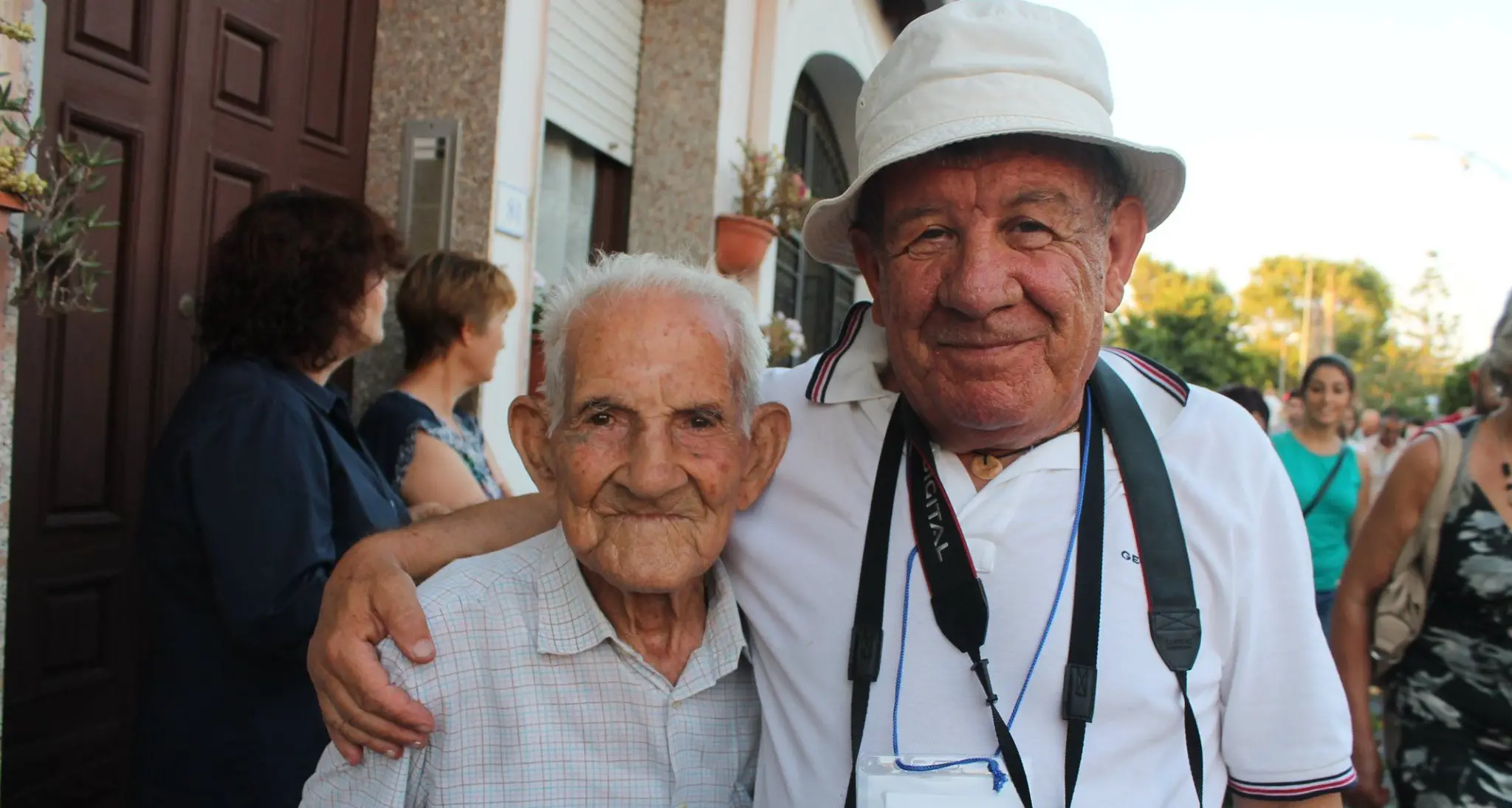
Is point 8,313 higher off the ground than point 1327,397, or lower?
lower

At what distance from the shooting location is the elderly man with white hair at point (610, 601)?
1628 millimetres

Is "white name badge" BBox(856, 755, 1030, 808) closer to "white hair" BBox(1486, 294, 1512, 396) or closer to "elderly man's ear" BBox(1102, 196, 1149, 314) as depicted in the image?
"elderly man's ear" BBox(1102, 196, 1149, 314)

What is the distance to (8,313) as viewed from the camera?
1977mm

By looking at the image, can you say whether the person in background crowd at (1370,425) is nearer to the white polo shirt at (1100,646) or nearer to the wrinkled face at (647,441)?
the white polo shirt at (1100,646)

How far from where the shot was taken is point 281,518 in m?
2.31

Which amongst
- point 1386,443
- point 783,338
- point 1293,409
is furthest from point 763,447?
point 1386,443

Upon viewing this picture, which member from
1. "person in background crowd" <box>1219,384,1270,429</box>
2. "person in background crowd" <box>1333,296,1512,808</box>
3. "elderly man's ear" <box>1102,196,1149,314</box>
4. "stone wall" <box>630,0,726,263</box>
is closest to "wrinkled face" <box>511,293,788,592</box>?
"elderly man's ear" <box>1102,196,1149,314</box>

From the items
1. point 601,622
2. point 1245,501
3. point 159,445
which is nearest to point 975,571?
point 1245,501

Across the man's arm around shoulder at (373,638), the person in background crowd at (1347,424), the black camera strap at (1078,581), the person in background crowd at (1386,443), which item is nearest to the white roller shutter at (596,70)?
the man's arm around shoulder at (373,638)

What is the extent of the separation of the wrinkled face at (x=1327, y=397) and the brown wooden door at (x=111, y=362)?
5.27 m

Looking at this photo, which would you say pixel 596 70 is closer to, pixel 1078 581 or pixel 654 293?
pixel 654 293

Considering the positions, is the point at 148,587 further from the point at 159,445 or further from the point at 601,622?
the point at 601,622

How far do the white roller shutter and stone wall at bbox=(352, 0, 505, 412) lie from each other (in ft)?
1.77

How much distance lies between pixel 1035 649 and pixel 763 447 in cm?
54
